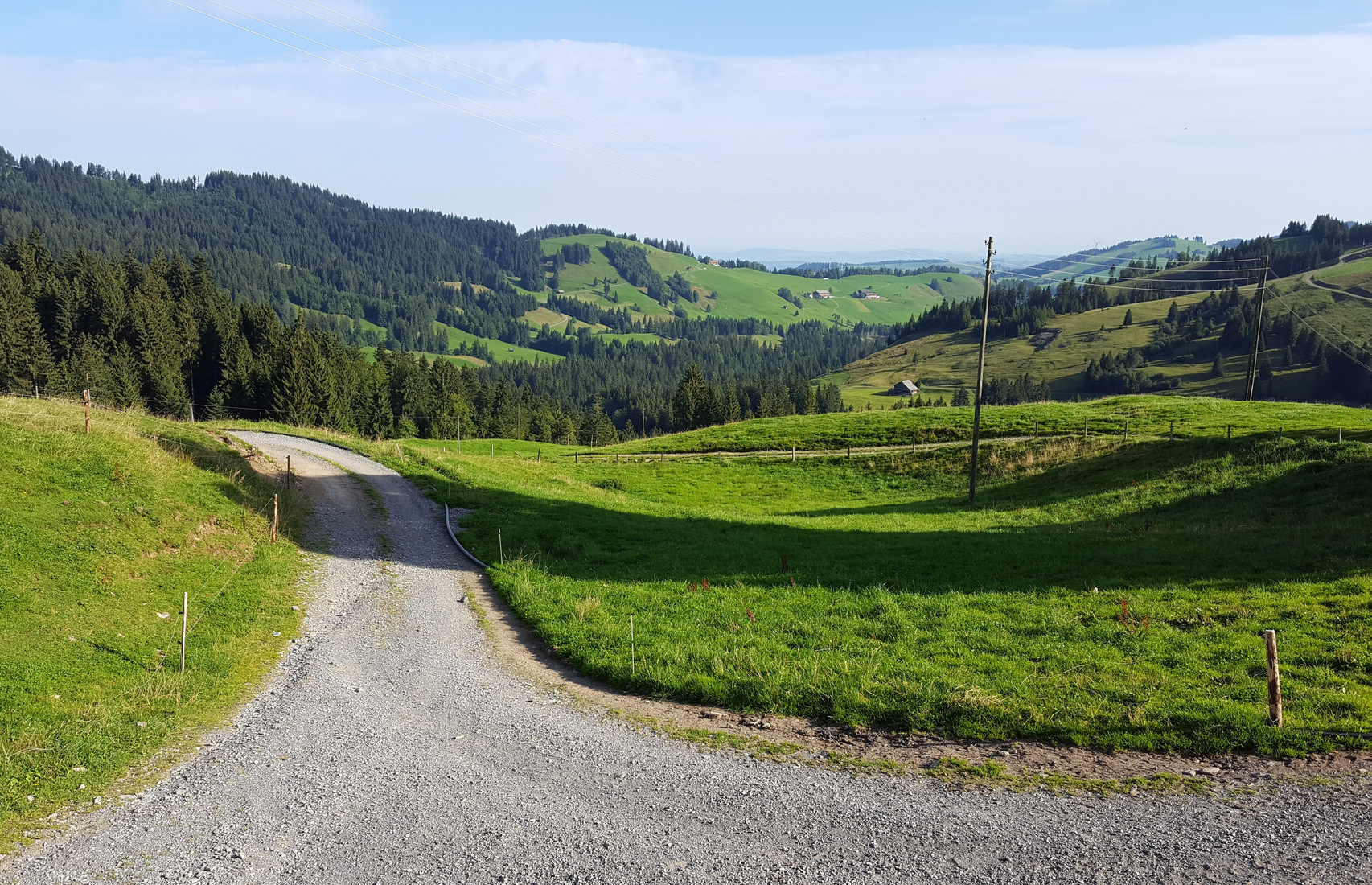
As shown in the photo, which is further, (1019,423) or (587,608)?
(1019,423)

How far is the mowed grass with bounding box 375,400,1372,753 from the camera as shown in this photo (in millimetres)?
13523

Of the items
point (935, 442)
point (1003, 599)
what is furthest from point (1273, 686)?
point (935, 442)

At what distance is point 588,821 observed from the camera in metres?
10.7

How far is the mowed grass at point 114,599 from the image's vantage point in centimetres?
1195

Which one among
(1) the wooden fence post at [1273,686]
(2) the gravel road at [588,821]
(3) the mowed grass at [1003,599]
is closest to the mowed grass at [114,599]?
(2) the gravel road at [588,821]

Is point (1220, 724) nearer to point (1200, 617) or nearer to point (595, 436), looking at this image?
point (1200, 617)

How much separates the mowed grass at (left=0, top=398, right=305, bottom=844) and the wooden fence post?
17.8 m

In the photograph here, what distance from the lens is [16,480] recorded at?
22031mm

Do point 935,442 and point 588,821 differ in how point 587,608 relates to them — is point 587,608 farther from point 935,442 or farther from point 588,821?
point 935,442

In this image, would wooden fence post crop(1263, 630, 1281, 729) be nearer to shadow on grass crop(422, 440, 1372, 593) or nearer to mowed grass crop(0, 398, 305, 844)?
shadow on grass crop(422, 440, 1372, 593)

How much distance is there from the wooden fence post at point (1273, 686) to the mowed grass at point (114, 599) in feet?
58.3

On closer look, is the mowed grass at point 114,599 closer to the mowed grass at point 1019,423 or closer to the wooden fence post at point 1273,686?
the wooden fence post at point 1273,686

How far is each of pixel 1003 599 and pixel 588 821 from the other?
13.9 m

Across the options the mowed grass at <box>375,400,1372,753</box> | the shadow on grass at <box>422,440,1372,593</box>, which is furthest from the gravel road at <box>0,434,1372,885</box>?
the shadow on grass at <box>422,440,1372,593</box>
